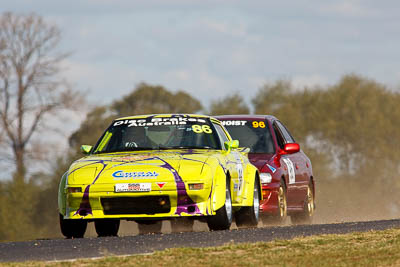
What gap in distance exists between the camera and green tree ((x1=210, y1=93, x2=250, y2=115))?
6162 cm

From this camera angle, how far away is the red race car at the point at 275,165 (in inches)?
662

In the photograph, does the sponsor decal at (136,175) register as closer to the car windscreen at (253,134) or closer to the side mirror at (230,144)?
the side mirror at (230,144)

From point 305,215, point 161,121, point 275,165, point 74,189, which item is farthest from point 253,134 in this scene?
point 74,189

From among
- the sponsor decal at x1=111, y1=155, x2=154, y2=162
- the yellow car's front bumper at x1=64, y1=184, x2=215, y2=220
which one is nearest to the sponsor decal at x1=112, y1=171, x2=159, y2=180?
the yellow car's front bumper at x1=64, y1=184, x2=215, y2=220

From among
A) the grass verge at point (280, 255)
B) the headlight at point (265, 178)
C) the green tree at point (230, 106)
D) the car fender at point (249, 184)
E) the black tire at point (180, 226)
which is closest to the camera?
the grass verge at point (280, 255)

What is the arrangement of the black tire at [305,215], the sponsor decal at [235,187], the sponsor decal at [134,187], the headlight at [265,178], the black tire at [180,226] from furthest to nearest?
the black tire at [305,215] < the black tire at [180,226] < the headlight at [265,178] < the sponsor decal at [235,187] < the sponsor decal at [134,187]

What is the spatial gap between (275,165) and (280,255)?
23.3ft

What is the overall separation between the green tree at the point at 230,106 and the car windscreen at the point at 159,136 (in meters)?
46.5

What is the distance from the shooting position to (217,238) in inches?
465

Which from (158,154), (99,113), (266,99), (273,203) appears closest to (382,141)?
(266,99)

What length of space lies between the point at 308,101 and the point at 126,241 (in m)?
48.0

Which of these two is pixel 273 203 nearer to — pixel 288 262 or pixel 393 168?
pixel 288 262

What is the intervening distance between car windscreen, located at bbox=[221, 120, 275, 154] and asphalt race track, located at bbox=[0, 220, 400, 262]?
406cm

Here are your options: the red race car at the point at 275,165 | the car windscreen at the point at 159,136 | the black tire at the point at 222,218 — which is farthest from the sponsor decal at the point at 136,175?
the red race car at the point at 275,165
